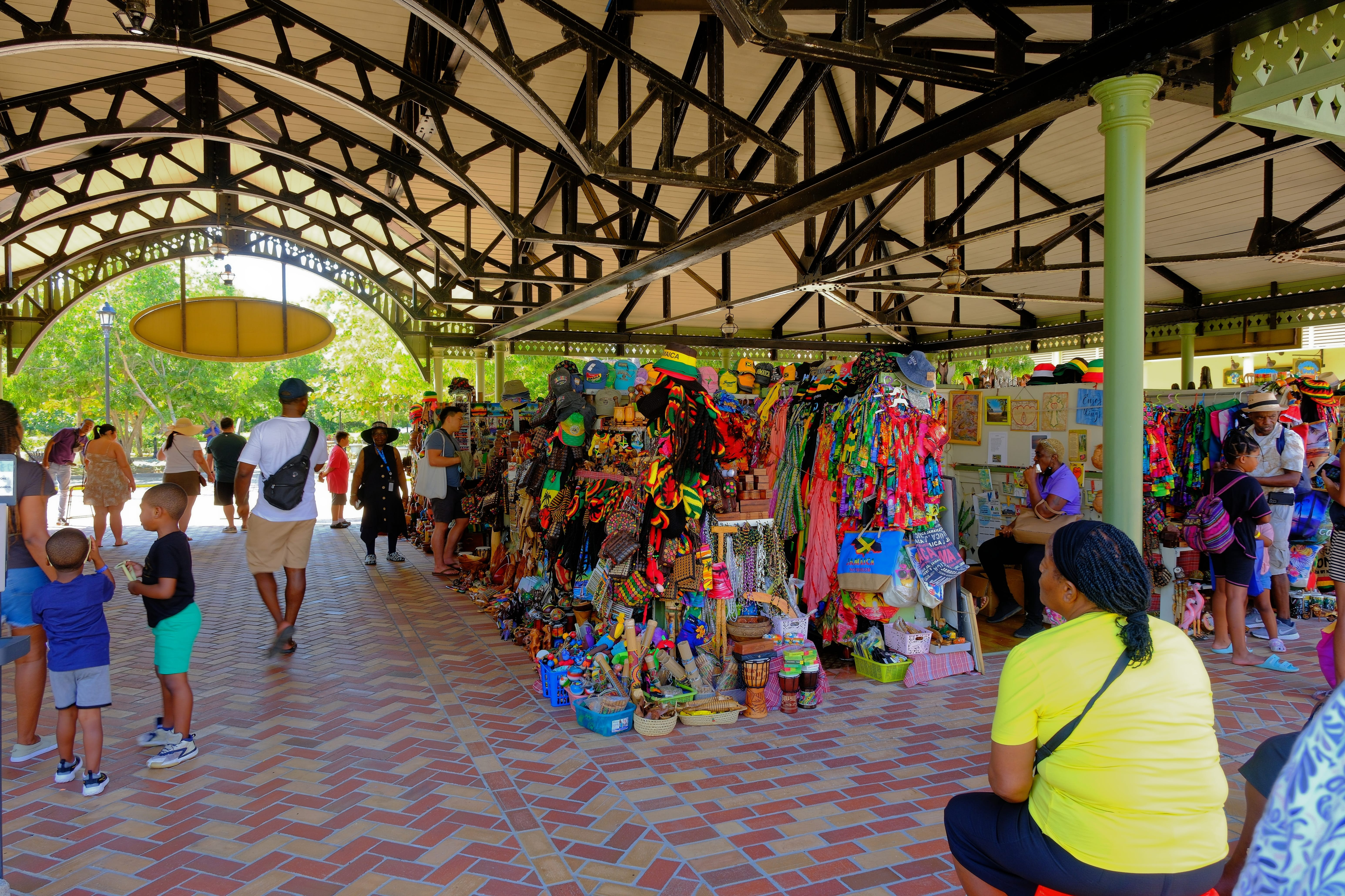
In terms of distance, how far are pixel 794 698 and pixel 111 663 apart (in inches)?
191

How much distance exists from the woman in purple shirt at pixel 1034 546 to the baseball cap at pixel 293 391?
5.58m

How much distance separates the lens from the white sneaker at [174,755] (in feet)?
13.0

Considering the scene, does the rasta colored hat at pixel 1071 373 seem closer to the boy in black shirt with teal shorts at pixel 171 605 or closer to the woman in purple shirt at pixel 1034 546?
the woman in purple shirt at pixel 1034 546

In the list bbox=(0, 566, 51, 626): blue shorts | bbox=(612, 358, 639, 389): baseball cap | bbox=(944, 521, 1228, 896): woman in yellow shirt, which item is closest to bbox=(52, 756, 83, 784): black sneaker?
bbox=(0, 566, 51, 626): blue shorts

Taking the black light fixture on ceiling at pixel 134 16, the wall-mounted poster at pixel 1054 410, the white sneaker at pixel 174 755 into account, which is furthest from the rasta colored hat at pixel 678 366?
the black light fixture on ceiling at pixel 134 16

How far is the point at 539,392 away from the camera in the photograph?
22.4 metres

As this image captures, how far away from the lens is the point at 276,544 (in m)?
5.67

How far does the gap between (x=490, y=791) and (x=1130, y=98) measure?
4403 millimetres

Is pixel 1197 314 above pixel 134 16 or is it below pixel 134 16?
below

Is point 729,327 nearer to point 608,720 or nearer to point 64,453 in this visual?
point 64,453

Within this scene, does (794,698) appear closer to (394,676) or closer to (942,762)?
(942,762)

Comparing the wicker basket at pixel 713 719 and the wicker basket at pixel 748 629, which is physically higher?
the wicker basket at pixel 748 629

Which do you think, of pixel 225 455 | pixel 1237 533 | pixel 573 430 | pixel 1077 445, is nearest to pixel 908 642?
pixel 1237 533

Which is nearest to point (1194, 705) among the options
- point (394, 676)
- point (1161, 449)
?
point (394, 676)
